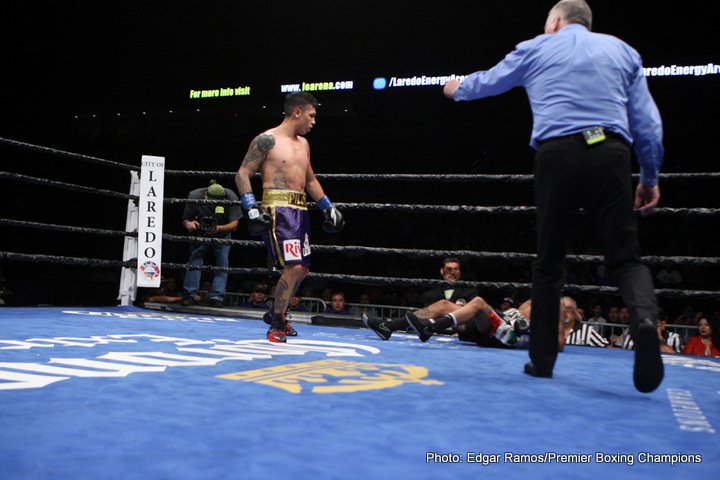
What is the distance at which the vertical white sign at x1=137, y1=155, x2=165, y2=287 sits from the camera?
359cm

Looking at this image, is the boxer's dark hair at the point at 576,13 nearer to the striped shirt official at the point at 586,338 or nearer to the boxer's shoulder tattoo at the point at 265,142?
the boxer's shoulder tattoo at the point at 265,142

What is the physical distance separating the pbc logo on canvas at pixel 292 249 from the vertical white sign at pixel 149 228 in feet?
4.13

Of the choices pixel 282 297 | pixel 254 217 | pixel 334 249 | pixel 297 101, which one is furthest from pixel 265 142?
pixel 334 249

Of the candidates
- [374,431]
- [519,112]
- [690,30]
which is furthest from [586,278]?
[374,431]

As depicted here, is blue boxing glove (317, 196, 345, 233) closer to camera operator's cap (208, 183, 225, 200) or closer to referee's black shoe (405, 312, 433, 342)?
referee's black shoe (405, 312, 433, 342)

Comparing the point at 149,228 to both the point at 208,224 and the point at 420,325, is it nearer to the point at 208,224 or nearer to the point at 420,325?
the point at 208,224

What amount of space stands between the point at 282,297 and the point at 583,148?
1.42m

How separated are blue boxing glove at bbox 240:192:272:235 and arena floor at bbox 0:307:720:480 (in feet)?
2.12

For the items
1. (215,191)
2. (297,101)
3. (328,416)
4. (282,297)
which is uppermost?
(297,101)

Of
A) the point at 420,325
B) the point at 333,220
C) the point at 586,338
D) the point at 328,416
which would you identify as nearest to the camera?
the point at 328,416

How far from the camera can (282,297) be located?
8.57 ft

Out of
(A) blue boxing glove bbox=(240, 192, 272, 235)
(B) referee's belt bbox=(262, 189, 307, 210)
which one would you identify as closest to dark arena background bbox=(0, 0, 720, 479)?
(A) blue boxing glove bbox=(240, 192, 272, 235)

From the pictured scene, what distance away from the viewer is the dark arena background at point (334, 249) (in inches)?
37.2

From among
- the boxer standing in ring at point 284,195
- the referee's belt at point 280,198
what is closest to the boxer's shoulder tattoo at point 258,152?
the boxer standing in ring at point 284,195
